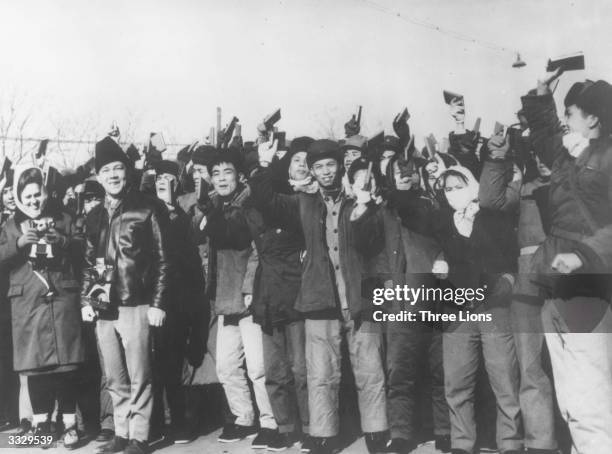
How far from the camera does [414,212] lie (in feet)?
15.4

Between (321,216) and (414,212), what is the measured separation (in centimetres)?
61

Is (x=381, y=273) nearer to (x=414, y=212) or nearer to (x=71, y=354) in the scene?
(x=414, y=212)

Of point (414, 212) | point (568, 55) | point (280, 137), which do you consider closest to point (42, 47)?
point (280, 137)

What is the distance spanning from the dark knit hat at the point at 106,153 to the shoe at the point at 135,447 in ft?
6.30

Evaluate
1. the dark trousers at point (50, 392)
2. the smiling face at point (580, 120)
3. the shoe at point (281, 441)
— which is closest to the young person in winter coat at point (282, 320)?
the shoe at point (281, 441)

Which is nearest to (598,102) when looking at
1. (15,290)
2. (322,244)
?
(322,244)

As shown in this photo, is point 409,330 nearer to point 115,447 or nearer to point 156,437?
point 156,437

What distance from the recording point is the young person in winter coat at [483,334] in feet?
14.5

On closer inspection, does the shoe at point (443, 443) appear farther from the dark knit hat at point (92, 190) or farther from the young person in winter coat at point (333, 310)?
the dark knit hat at point (92, 190)

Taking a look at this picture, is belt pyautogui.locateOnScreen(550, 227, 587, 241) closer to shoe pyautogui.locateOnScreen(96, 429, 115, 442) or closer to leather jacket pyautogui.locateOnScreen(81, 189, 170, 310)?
leather jacket pyautogui.locateOnScreen(81, 189, 170, 310)

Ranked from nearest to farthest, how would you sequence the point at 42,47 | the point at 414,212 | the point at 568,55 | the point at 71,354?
the point at 568,55, the point at 414,212, the point at 71,354, the point at 42,47

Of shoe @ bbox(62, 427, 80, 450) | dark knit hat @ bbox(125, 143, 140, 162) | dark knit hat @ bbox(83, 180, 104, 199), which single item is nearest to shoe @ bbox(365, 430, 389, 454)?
shoe @ bbox(62, 427, 80, 450)

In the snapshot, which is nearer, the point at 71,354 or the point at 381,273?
the point at 381,273

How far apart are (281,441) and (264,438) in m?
0.12
